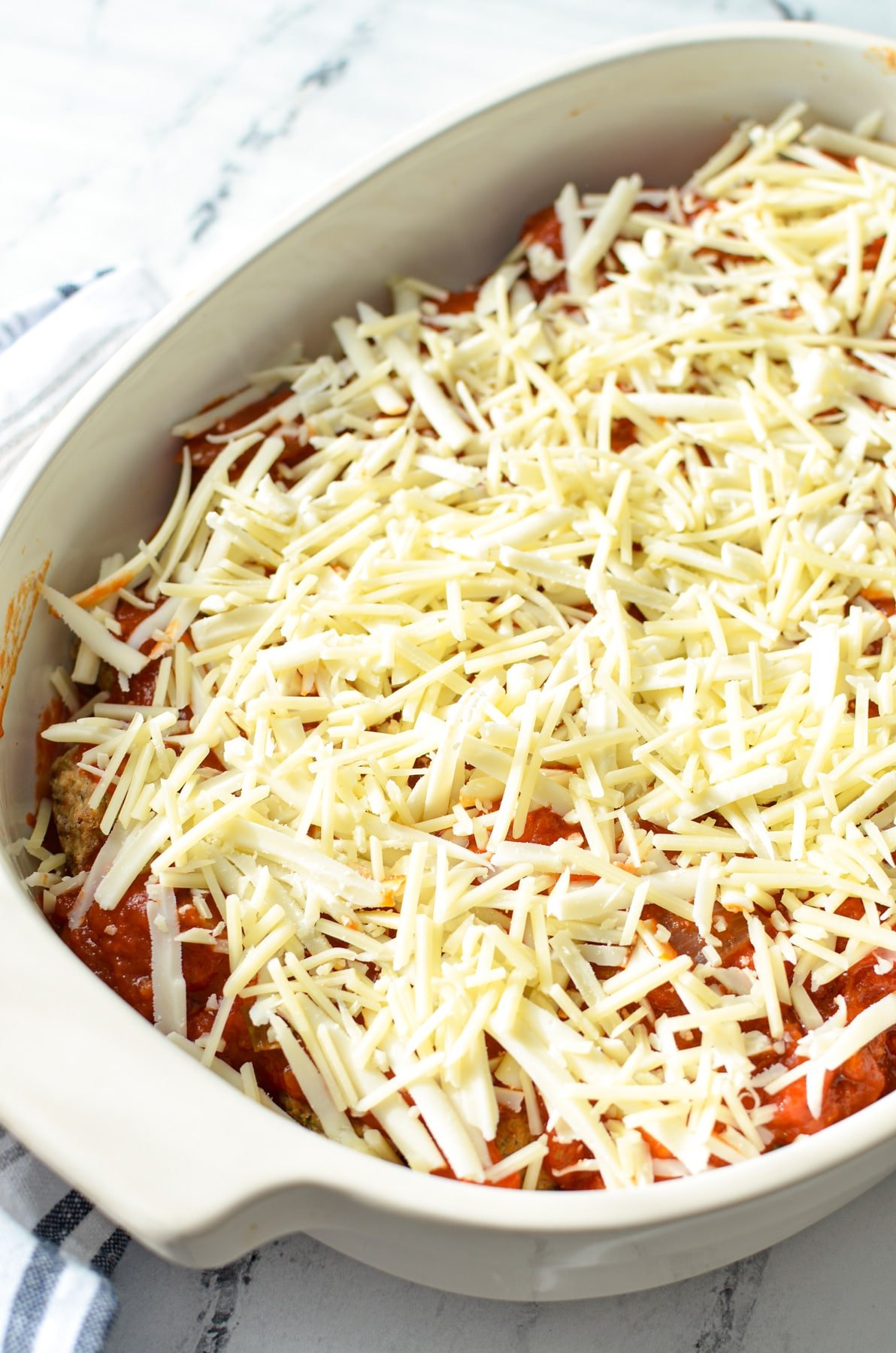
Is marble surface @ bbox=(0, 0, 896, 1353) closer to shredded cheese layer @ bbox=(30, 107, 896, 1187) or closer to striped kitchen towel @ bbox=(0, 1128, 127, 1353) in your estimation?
shredded cheese layer @ bbox=(30, 107, 896, 1187)

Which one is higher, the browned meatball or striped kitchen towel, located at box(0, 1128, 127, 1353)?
the browned meatball

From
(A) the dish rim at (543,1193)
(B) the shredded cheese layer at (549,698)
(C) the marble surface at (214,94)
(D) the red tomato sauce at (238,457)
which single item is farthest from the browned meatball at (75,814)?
(C) the marble surface at (214,94)

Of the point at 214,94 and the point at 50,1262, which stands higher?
the point at 214,94

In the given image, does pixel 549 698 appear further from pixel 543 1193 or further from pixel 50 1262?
pixel 50 1262

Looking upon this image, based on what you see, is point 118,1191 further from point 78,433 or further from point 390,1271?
point 78,433

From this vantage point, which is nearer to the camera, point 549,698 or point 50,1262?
point 50,1262

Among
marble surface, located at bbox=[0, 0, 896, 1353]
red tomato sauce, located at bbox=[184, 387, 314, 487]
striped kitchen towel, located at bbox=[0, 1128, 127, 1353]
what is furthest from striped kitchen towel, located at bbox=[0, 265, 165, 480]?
striped kitchen towel, located at bbox=[0, 1128, 127, 1353]

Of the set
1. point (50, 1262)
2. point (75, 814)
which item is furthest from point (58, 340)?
point (50, 1262)

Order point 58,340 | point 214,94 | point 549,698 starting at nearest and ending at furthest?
1. point 549,698
2. point 58,340
3. point 214,94

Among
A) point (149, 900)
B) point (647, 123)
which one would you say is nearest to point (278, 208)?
point (647, 123)
